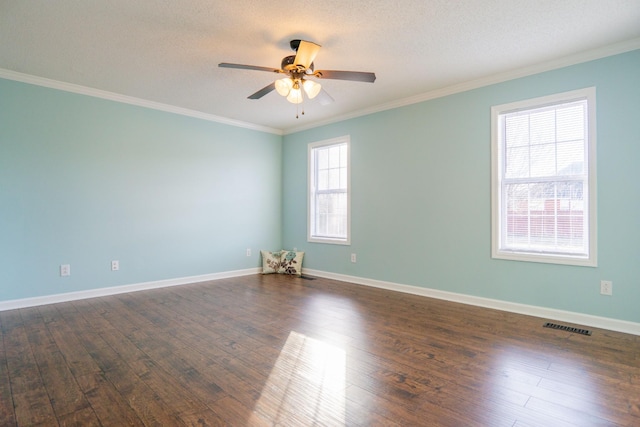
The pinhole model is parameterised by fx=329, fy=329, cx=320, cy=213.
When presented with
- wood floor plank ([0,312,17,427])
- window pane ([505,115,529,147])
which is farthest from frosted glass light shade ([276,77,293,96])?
wood floor plank ([0,312,17,427])

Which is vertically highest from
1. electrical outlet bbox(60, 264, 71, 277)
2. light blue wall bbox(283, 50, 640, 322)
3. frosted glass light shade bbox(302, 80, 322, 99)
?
frosted glass light shade bbox(302, 80, 322, 99)

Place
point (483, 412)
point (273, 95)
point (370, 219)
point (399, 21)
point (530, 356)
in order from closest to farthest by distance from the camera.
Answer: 1. point (483, 412)
2. point (530, 356)
3. point (399, 21)
4. point (273, 95)
5. point (370, 219)

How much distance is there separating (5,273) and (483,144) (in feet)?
18.1

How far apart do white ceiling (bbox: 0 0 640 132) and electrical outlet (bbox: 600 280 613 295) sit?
2.12 m

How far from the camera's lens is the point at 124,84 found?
13.0 feet

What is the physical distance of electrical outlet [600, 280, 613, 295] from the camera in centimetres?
301

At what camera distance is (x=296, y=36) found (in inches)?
111

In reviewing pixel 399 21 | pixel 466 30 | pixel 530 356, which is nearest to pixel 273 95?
pixel 399 21

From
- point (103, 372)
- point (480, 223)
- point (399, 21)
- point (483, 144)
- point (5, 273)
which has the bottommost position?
point (103, 372)

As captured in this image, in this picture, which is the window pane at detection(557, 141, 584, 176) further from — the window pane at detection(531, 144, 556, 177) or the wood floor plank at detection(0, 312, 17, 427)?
the wood floor plank at detection(0, 312, 17, 427)

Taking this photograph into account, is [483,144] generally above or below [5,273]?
above

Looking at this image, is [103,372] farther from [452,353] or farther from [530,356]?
[530,356]

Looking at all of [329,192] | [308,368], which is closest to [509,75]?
[329,192]

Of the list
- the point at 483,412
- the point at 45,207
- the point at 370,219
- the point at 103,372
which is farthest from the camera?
the point at 370,219
